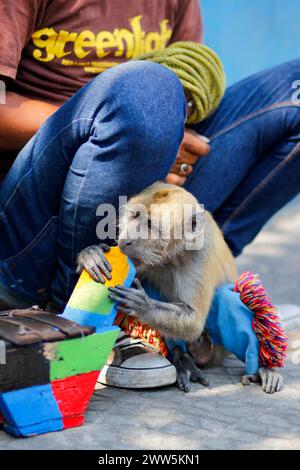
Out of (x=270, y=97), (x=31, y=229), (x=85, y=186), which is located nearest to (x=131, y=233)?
(x=85, y=186)

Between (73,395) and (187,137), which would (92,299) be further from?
(187,137)

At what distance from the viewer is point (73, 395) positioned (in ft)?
5.99

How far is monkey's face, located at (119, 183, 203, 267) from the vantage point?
2184 millimetres

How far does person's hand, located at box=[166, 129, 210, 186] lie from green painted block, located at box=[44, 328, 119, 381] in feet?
2.98

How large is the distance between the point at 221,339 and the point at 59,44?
1125 mm

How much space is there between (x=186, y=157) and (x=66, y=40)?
1.98ft

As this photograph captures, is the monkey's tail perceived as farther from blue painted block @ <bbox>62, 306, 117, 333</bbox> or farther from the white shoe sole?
blue painted block @ <bbox>62, 306, 117, 333</bbox>

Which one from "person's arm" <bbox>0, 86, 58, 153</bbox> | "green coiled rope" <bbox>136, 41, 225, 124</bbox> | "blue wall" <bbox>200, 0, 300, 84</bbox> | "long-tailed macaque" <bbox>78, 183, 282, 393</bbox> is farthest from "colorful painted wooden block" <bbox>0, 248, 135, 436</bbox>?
"blue wall" <bbox>200, 0, 300, 84</bbox>

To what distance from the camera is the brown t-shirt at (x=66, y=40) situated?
2273 millimetres

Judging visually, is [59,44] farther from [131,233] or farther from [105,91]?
[131,233]

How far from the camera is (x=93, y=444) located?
172cm

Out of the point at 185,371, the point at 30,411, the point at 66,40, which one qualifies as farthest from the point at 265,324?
the point at 66,40

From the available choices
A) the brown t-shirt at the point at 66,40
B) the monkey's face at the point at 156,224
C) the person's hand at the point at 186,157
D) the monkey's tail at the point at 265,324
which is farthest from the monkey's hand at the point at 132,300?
the brown t-shirt at the point at 66,40

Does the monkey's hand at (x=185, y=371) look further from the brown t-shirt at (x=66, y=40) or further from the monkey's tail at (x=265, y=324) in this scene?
the brown t-shirt at (x=66, y=40)
